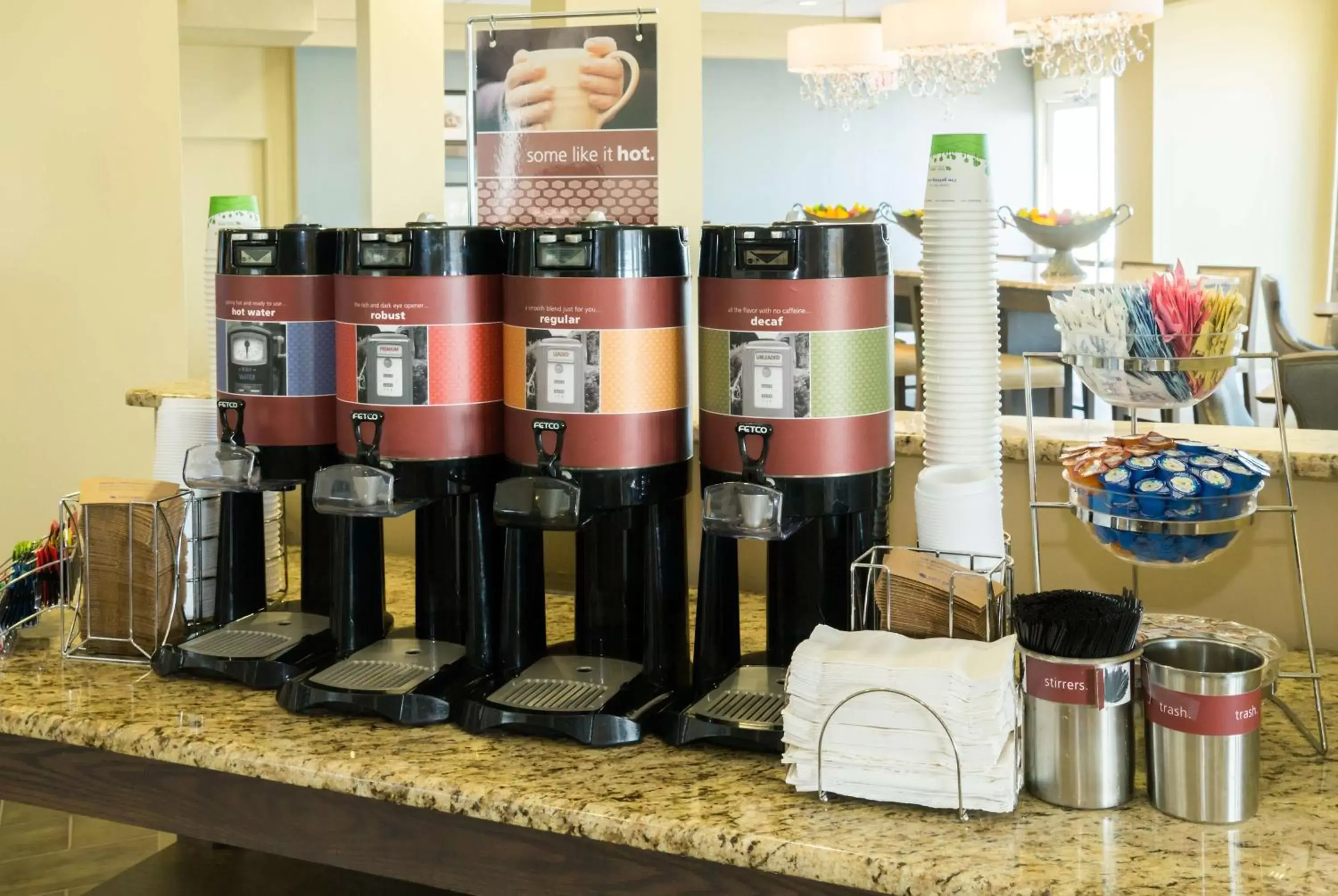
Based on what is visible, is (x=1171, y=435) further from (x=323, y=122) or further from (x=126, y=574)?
(x=323, y=122)

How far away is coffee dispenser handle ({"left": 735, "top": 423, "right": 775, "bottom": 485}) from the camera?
131cm

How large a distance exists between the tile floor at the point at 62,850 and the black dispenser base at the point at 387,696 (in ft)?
4.63

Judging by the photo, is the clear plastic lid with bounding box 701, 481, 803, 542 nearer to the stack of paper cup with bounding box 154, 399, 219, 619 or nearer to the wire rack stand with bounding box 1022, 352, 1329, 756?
the wire rack stand with bounding box 1022, 352, 1329, 756

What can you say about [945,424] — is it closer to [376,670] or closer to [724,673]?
[724,673]

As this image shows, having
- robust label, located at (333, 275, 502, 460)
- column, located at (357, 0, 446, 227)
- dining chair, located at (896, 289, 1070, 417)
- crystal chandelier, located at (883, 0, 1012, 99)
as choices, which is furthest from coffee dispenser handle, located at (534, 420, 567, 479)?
crystal chandelier, located at (883, 0, 1012, 99)

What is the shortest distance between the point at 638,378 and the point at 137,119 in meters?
2.74

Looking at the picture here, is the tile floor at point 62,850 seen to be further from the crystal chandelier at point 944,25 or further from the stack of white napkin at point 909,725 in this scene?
the crystal chandelier at point 944,25

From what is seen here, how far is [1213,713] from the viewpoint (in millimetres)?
1104

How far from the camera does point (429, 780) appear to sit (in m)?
1.24

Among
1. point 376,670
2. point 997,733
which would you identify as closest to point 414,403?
point 376,670

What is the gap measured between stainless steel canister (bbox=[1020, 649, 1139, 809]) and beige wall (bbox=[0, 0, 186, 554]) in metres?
2.97

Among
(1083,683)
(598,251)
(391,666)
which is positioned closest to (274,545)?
(391,666)

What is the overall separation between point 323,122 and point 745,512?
32.3 feet

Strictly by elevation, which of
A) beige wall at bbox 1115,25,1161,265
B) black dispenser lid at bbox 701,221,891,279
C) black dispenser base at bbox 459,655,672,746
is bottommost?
black dispenser base at bbox 459,655,672,746
